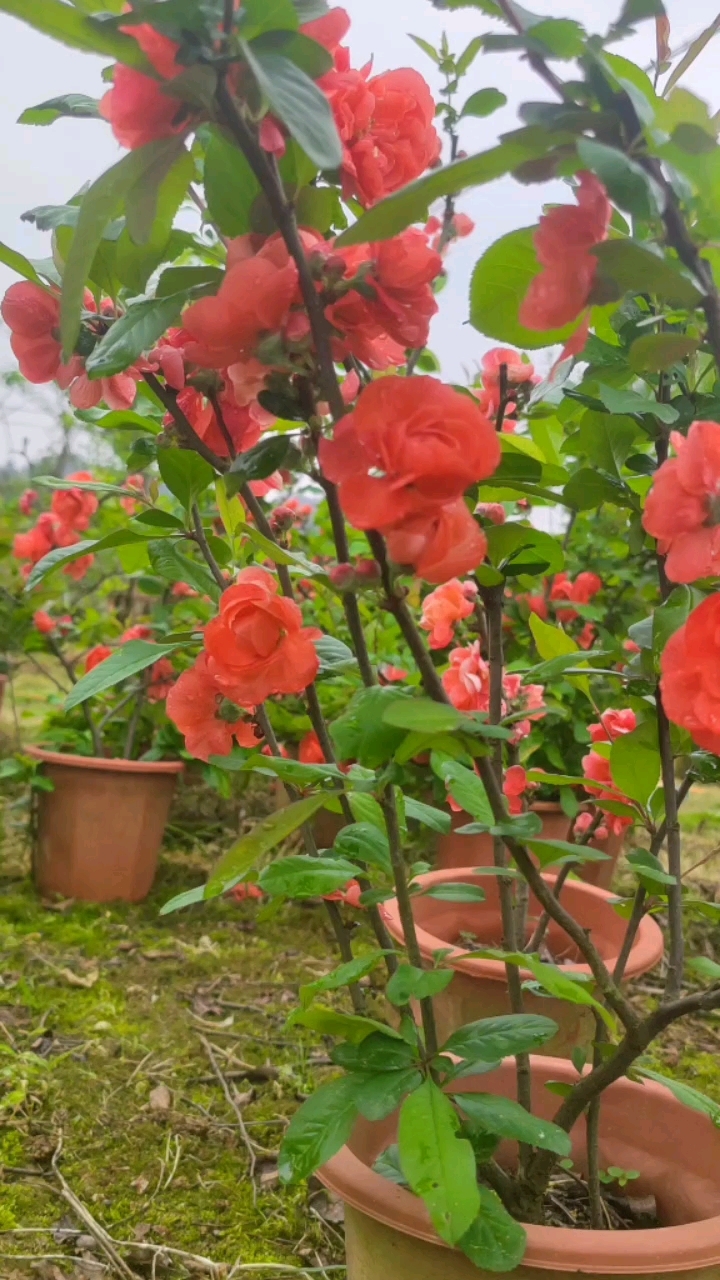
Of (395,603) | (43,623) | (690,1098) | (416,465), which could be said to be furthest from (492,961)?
(43,623)

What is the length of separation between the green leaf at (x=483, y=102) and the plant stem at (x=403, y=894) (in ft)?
1.38

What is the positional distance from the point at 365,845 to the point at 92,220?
42cm

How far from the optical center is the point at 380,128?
0.48 meters

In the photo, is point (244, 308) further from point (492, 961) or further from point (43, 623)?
point (43, 623)

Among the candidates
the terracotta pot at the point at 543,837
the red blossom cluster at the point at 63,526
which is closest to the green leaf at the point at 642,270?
the terracotta pot at the point at 543,837

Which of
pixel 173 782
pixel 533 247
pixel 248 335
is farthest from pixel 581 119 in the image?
pixel 173 782

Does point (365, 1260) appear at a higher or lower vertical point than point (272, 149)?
lower

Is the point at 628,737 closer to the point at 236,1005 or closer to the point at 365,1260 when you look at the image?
the point at 365,1260

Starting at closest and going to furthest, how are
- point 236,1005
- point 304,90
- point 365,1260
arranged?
point 304,90 → point 365,1260 → point 236,1005

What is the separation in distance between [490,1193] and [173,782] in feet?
4.52

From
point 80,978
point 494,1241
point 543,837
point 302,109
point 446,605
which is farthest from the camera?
point 543,837

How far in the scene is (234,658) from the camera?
52 cm

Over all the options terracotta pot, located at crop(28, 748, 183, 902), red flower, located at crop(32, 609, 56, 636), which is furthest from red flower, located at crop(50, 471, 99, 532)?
terracotta pot, located at crop(28, 748, 183, 902)

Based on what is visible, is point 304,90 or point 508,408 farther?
point 508,408
